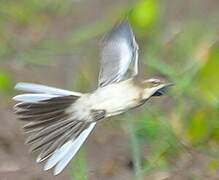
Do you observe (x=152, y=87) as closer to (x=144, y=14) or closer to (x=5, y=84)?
(x=5, y=84)

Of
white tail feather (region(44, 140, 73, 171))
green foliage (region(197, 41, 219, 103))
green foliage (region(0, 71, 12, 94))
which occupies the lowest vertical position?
green foliage (region(197, 41, 219, 103))

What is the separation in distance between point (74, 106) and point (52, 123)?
0.08 metres

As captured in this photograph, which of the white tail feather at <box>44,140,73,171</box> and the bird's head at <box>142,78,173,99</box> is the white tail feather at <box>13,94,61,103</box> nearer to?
the white tail feather at <box>44,140,73,171</box>

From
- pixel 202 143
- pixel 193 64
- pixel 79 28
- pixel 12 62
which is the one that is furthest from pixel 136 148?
pixel 79 28

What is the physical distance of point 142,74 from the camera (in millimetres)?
3641

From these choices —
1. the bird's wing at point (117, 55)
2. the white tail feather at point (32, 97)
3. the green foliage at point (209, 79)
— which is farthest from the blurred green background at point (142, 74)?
the white tail feather at point (32, 97)

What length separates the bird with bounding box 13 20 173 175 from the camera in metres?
2.37

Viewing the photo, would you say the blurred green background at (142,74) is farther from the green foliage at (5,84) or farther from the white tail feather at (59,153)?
the white tail feather at (59,153)

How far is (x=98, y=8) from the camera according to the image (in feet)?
14.5

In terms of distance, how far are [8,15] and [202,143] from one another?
1265 millimetres

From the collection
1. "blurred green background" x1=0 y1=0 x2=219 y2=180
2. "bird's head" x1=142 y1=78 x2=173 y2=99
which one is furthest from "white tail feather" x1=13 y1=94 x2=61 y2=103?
"blurred green background" x1=0 y1=0 x2=219 y2=180

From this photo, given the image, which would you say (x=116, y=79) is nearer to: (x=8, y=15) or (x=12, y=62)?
(x=12, y=62)

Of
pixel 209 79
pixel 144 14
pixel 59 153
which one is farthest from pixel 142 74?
pixel 59 153

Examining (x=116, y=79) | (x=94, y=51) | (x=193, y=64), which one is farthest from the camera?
(x=94, y=51)
